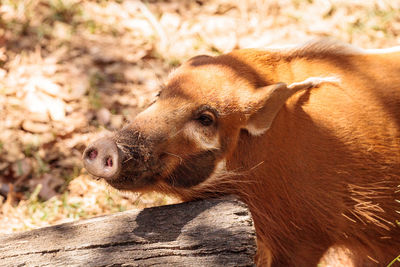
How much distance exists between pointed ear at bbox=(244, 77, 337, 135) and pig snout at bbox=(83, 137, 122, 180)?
0.72 meters

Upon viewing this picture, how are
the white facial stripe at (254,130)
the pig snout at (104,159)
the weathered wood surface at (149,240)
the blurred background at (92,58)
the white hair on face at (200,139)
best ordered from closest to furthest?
the weathered wood surface at (149,240)
the pig snout at (104,159)
the white hair on face at (200,139)
the white facial stripe at (254,130)
the blurred background at (92,58)

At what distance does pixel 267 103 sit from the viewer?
2791 mm

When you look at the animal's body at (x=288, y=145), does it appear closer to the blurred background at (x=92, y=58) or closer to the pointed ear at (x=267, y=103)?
the pointed ear at (x=267, y=103)

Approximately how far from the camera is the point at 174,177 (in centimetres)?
277

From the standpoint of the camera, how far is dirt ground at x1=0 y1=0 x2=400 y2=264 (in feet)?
13.8

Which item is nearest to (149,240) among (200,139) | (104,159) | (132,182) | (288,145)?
(132,182)

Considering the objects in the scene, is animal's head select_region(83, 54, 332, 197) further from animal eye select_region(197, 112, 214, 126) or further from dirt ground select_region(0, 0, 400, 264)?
dirt ground select_region(0, 0, 400, 264)

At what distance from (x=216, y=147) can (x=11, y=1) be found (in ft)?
12.2

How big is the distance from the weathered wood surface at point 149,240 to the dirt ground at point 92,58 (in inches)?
54.5

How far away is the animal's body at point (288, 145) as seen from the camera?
276 cm

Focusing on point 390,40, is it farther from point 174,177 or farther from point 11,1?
point 11,1

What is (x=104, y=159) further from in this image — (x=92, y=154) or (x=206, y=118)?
(x=206, y=118)

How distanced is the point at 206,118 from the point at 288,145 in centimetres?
49

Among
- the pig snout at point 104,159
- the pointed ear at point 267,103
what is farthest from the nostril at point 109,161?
the pointed ear at point 267,103
